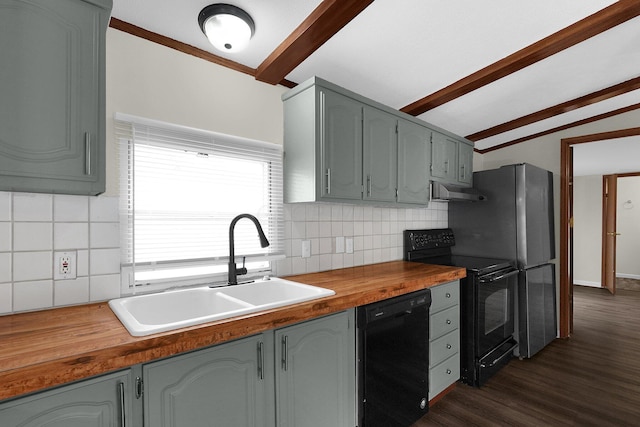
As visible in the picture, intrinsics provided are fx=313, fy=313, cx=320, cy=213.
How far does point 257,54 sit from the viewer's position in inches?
70.2

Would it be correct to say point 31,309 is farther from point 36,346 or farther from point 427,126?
point 427,126

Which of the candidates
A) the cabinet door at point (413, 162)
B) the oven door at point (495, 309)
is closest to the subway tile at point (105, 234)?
the cabinet door at point (413, 162)

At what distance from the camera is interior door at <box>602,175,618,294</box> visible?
17.6ft

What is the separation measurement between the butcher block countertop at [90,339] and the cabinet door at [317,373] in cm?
9

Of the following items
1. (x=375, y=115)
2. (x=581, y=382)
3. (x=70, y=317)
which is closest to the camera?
(x=70, y=317)

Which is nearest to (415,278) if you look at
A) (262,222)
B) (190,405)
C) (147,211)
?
(262,222)

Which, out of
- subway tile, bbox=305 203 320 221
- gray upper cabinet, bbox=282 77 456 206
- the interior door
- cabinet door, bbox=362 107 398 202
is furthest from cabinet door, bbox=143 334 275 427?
→ the interior door

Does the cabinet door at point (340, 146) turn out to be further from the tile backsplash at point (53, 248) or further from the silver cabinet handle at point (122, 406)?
the silver cabinet handle at point (122, 406)

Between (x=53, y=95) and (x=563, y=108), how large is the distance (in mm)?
3802

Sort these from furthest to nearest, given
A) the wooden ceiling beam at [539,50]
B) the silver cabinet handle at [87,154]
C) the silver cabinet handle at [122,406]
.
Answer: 1. the wooden ceiling beam at [539,50]
2. the silver cabinet handle at [87,154]
3. the silver cabinet handle at [122,406]

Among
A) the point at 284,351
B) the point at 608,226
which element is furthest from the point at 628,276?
the point at 284,351

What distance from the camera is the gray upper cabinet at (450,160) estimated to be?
2.72 metres

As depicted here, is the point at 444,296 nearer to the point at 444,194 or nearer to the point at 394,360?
the point at 394,360

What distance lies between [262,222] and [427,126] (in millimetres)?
1604
